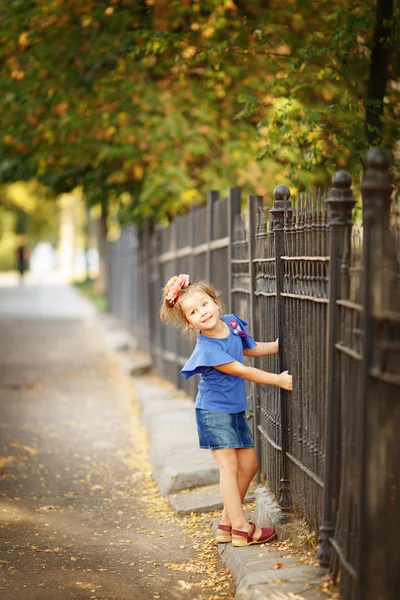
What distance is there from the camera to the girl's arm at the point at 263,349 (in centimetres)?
567

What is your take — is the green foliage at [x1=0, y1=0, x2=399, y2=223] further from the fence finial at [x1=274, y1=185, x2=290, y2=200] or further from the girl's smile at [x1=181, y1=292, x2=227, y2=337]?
the girl's smile at [x1=181, y1=292, x2=227, y2=337]

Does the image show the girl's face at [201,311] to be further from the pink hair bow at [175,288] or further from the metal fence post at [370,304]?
the metal fence post at [370,304]

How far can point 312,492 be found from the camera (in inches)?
196

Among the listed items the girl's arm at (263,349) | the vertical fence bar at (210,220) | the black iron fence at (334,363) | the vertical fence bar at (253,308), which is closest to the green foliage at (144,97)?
the vertical fence bar at (210,220)

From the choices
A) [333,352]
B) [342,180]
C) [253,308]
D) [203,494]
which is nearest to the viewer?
[342,180]

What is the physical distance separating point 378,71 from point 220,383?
3.89 metres

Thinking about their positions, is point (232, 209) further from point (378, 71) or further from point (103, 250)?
point (103, 250)

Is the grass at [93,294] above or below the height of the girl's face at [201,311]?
below

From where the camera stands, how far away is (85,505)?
284 inches

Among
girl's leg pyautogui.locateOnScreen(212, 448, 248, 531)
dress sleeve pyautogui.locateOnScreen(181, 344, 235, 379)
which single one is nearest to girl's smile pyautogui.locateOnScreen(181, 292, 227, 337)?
dress sleeve pyautogui.locateOnScreen(181, 344, 235, 379)

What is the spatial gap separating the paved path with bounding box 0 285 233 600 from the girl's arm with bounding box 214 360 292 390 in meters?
1.12

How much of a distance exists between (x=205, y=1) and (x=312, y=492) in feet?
22.9

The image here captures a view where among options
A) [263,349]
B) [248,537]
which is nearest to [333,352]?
[263,349]

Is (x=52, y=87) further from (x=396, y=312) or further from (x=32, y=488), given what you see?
(x=396, y=312)
